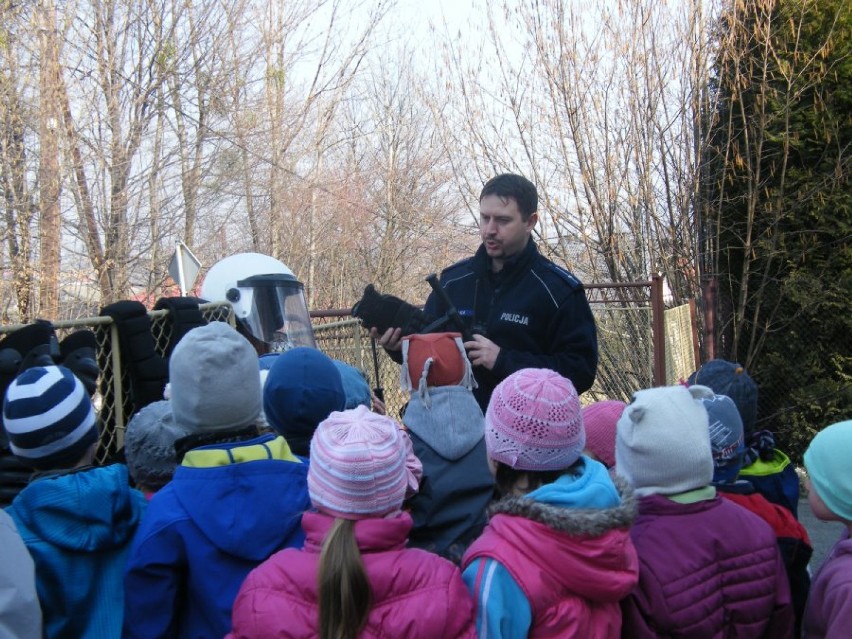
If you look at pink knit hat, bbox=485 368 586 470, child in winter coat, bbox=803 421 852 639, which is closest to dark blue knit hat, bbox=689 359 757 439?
child in winter coat, bbox=803 421 852 639

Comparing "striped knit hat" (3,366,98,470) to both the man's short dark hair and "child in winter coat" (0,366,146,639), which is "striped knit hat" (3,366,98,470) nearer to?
"child in winter coat" (0,366,146,639)

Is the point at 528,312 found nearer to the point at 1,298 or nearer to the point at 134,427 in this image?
the point at 134,427

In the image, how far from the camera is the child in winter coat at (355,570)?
5.75ft

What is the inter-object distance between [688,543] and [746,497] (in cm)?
52

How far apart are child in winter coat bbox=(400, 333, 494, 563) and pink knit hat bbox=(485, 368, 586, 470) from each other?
40cm

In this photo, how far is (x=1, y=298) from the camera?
33.7ft

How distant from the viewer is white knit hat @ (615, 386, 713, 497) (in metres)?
2.23

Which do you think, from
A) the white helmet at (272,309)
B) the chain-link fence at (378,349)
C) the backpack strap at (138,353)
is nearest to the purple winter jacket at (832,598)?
the chain-link fence at (378,349)

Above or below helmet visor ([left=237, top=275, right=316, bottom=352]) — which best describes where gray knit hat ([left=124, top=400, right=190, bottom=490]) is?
below

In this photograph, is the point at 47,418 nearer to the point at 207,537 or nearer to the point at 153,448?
the point at 153,448

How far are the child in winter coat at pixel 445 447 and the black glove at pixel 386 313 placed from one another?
0.50 m

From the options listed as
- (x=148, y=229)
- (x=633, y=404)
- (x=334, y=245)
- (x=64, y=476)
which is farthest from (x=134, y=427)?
(x=334, y=245)

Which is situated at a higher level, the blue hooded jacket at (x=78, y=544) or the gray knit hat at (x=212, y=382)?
the gray knit hat at (x=212, y=382)

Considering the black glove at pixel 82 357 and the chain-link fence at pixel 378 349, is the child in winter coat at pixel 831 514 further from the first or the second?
the black glove at pixel 82 357
